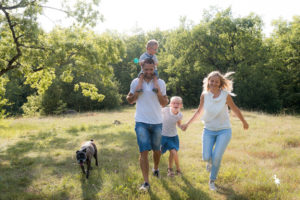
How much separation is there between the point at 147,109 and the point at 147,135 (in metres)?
0.48

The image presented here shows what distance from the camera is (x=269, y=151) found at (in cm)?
700

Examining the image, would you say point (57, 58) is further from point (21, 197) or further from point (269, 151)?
point (269, 151)

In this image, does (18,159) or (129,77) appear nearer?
(18,159)

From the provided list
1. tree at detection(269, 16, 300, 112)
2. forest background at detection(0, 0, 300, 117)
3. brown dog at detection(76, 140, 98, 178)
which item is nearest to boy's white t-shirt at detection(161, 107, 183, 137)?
brown dog at detection(76, 140, 98, 178)

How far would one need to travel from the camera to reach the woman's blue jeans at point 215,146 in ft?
13.9

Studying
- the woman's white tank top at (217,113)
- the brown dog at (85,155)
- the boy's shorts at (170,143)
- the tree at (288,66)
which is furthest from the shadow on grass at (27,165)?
the tree at (288,66)

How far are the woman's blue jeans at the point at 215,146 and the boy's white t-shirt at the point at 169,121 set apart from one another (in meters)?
0.88

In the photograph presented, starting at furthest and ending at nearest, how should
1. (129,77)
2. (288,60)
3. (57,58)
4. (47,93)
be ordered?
(129,77) < (288,60) < (47,93) < (57,58)

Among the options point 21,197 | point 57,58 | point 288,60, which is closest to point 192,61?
point 288,60

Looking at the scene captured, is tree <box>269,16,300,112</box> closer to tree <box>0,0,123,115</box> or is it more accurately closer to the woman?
tree <box>0,0,123,115</box>

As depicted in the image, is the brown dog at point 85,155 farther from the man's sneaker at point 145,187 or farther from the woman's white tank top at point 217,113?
the woman's white tank top at point 217,113

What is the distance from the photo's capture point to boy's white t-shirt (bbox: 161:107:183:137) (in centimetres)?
522

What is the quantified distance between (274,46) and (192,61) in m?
10.9

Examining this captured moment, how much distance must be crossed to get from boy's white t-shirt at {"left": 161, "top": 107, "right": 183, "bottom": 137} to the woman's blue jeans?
0.88 metres
